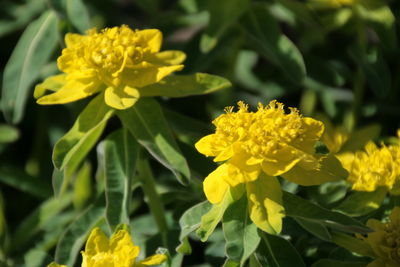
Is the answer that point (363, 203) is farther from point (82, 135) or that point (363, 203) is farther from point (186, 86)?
point (82, 135)

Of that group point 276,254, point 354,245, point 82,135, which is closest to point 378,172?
point 354,245

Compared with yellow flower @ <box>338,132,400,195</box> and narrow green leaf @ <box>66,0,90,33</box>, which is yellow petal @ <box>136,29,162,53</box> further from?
yellow flower @ <box>338,132,400,195</box>

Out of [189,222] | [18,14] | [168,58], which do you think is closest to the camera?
[189,222]

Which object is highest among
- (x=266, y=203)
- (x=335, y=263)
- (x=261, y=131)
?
(x=261, y=131)

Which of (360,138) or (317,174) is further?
(360,138)

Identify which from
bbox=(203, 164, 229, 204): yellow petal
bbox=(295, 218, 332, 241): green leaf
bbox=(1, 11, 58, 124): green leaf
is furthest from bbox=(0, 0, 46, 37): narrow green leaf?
bbox=(295, 218, 332, 241): green leaf

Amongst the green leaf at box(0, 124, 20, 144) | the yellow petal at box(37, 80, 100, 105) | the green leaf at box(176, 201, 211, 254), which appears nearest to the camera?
the green leaf at box(176, 201, 211, 254)
